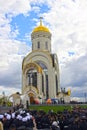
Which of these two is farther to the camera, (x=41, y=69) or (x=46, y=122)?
(x=41, y=69)

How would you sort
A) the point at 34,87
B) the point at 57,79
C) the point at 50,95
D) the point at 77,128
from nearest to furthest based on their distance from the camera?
the point at 77,128 < the point at 34,87 < the point at 50,95 < the point at 57,79

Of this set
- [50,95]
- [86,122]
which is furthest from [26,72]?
[86,122]

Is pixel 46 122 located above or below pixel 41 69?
below

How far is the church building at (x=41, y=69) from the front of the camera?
59.2 m

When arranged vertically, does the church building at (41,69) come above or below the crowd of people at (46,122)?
above

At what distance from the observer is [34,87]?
5722 cm

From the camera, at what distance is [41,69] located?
6066 cm

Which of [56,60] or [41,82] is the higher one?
[56,60]

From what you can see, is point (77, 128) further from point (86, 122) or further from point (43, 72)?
point (43, 72)

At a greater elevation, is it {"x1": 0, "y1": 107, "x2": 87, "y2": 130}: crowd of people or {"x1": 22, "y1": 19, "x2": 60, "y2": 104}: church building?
{"x1": 22, "y1": 19, "x2": 60, "y2": 104}: church building

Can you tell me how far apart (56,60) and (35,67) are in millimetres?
8153

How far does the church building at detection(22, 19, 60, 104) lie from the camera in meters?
59.2

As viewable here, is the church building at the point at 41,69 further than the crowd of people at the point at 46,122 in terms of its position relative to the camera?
Yes

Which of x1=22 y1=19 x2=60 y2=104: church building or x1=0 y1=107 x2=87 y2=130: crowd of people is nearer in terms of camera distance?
x1=0 y1=107 x2=87 y2=130: crowd of people
